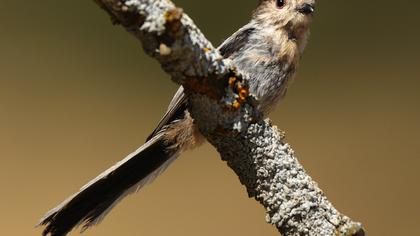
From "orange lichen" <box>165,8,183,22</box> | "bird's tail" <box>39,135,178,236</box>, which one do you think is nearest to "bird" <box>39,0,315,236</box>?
"bird's tail" <box>39,135,178,236</box>

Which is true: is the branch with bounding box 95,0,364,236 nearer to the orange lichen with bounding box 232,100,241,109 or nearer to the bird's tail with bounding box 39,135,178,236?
the orange lichen with bounding box 232,100,241,109

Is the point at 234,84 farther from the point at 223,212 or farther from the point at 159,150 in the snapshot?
the point at 223,212

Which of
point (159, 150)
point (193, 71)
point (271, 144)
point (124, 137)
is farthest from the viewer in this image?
point (124, 137)

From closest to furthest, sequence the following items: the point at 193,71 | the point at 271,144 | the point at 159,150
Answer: the point at 193,71
the point at 271,144
the point at 159,150

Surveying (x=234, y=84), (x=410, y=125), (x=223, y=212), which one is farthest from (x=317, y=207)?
(x=410, y=125)

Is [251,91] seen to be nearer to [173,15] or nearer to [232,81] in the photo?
[232,81]

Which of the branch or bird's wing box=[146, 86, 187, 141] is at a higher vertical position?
bird's wing box=[146, 86, 187, 141]
